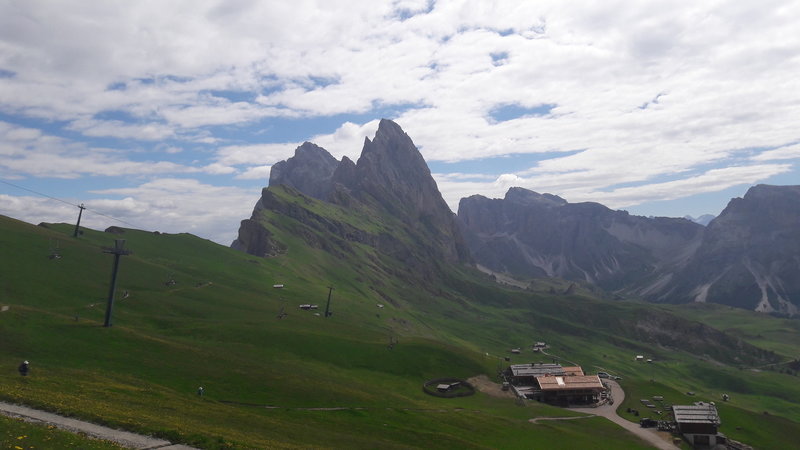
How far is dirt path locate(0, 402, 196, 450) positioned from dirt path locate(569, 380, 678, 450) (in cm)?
9509

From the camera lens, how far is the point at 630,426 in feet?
385

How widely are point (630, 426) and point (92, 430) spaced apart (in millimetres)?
107584

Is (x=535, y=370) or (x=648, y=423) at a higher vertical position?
(x=535, y=370)

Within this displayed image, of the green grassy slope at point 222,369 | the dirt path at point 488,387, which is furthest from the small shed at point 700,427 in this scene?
the dirt path at point 488,387

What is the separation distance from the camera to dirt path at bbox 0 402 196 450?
44.1 m

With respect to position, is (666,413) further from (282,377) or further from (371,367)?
(282,377)

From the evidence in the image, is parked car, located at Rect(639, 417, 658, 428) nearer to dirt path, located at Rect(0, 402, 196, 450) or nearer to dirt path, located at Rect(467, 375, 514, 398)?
dirt path, located at Rect(467, 375, 514, 398)

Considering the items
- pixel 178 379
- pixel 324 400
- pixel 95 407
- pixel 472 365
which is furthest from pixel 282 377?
pixel 472 365

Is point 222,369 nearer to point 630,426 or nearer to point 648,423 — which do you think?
point 630,426

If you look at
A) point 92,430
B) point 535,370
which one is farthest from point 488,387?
point 92,430

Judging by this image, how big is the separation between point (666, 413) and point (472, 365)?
4957 centimetres

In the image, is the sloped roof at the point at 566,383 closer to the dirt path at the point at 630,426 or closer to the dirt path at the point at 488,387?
the dirt path at the point at 630,426

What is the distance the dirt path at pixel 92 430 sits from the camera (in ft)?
145

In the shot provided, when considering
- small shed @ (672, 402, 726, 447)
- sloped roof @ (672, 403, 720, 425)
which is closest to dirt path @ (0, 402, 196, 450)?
small shed @ (672, 402, 726, 447)
